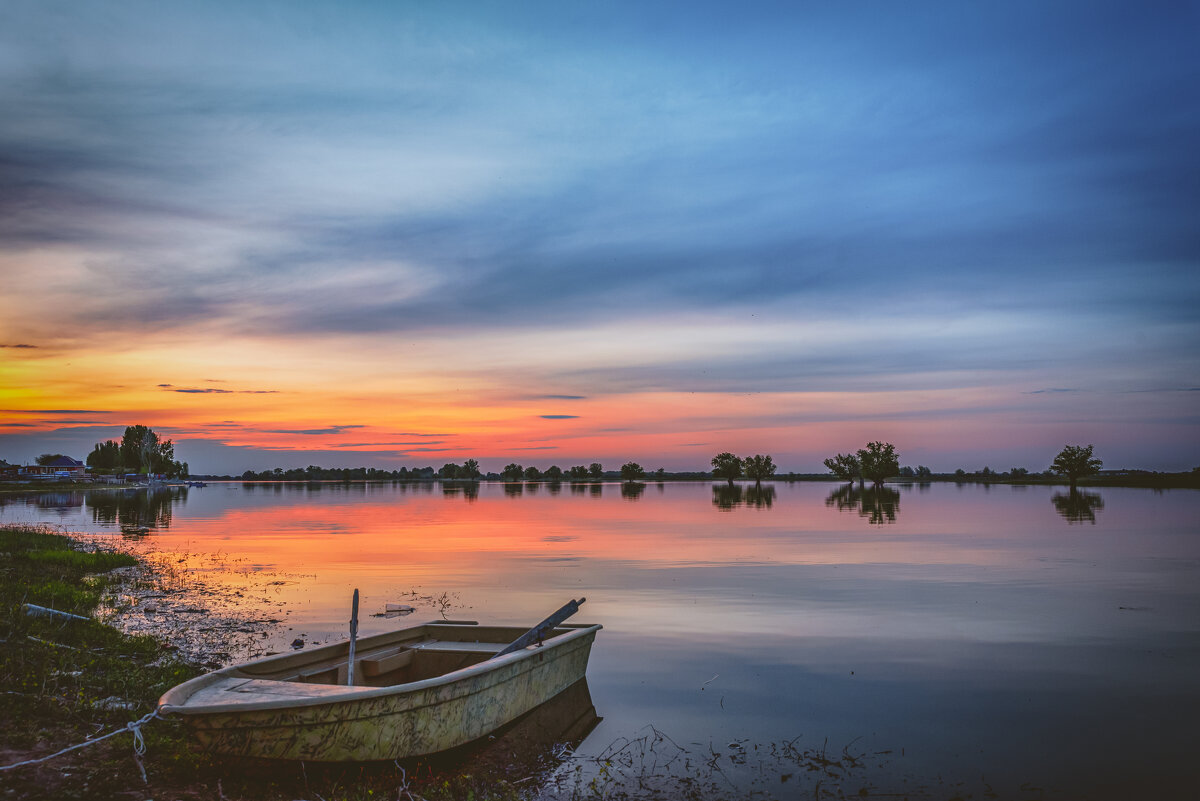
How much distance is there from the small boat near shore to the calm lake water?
151cm

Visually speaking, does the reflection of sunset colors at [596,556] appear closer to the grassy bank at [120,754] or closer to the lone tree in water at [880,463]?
the grassy bank at [120,754]

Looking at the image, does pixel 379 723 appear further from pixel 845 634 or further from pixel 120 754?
pixel 845 634

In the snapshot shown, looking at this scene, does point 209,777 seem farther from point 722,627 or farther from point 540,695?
point 722,627

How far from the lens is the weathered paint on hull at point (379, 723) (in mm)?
8359

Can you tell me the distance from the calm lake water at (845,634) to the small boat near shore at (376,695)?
1515 mm

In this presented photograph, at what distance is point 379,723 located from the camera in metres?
9.02

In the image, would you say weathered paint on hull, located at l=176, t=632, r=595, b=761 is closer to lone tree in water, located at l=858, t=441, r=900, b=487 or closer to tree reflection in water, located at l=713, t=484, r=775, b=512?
tree reflection in water, located at l=713, t=484, r=775, b=512

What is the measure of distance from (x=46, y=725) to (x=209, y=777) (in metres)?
2.55

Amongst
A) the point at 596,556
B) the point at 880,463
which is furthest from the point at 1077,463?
the point at 596,556

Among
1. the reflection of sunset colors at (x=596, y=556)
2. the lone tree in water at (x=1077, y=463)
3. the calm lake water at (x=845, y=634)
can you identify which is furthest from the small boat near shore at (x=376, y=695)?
the lone tree in water at (x=1077, y=463)

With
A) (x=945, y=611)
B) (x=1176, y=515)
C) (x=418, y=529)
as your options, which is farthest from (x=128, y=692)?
(x=1176, y=515)

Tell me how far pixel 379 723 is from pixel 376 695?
1.26 ft

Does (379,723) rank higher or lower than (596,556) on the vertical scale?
higher

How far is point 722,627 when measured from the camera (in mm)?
20031
